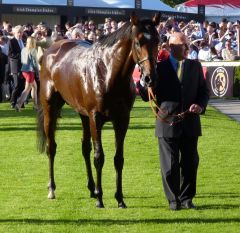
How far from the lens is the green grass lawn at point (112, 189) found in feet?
26.2

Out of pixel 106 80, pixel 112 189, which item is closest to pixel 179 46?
pixel 106 80

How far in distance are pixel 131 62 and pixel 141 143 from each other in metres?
5.89

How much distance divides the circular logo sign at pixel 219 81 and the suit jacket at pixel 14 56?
6.40m

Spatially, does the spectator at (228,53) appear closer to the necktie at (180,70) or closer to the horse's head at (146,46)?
the necktie at (180,70)

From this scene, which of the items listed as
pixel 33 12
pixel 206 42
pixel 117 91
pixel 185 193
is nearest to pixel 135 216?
pixel 185 193

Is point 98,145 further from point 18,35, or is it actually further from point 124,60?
point 18,35

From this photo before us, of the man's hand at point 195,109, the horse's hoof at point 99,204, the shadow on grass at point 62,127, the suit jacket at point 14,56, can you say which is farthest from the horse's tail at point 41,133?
the suit jacket at point 14,56

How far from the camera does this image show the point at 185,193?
28.5ft

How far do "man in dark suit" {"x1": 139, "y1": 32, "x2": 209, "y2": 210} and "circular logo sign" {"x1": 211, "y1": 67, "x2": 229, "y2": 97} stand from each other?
15.7m

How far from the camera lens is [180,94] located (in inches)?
332

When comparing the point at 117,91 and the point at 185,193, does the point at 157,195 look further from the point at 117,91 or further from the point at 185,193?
the point at 117,91

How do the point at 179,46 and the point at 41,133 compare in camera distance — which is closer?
the point at 179,46

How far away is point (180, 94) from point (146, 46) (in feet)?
2.61

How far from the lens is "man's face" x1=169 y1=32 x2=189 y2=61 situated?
326 inches
